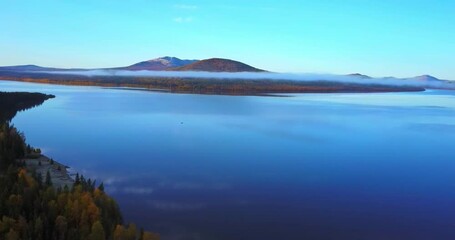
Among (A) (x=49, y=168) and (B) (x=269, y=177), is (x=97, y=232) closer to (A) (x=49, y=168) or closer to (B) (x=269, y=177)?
(A) (x=49, y=168)

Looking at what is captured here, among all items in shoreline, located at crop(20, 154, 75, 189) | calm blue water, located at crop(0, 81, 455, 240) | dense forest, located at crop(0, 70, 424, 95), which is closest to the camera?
calm blue water, located at crop(0, 81, 455, 240)

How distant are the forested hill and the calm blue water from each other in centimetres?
558

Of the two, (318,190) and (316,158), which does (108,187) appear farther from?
(316,158)

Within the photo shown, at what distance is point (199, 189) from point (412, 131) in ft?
37.1

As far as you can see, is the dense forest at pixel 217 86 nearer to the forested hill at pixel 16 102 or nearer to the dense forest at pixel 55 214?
the forested hill at pixel 16 102

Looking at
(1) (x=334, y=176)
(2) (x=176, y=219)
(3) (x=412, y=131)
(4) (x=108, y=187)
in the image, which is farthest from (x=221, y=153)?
(3) (x=412, y=131)

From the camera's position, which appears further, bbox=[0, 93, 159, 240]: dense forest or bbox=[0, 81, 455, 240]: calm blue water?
bbox=[0, 81, 455, 240]: calm blue water

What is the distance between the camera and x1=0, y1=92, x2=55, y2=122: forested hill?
817 inches

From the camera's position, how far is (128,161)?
9.55 meters

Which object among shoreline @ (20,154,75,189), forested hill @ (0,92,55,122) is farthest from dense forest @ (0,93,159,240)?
forested hill @ (0,92,55,122)

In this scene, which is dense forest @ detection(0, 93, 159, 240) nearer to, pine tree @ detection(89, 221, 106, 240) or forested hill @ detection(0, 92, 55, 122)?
pine tree @ detection(89, 221, 106, 240)

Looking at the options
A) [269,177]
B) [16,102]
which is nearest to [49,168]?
[269,177]

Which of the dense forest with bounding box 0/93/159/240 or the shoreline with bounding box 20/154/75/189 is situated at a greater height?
the dense forest with bounding box 0/93/159/240

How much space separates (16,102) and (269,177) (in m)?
20.3
